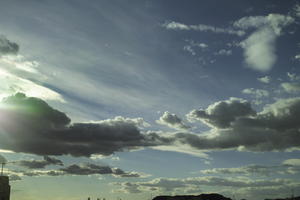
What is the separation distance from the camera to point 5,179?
316 ft

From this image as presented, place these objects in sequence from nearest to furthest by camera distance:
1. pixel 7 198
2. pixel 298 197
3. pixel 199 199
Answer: pixel 7 198 < pixel 298 197 < pixel 199 199

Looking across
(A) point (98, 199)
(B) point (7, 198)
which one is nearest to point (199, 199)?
(A) point (98, 199)

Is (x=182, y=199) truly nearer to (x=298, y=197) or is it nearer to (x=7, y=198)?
(x=298, y=197)

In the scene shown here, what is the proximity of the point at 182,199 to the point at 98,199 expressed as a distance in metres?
47.5

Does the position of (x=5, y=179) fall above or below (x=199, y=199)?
above

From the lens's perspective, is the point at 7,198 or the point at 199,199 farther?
the point at 199,199

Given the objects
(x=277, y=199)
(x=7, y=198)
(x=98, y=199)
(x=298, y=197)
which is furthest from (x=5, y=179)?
(x=277, y=199)

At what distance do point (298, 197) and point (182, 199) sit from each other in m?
57.2

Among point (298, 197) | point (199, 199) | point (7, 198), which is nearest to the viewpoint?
point (7, 198)

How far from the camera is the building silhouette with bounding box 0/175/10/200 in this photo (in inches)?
3695

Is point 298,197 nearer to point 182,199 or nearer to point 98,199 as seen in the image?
Answer: point 182,199

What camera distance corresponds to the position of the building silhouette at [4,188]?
9386 cm

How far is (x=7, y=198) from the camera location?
9538 cm

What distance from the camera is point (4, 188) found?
94812 mm
